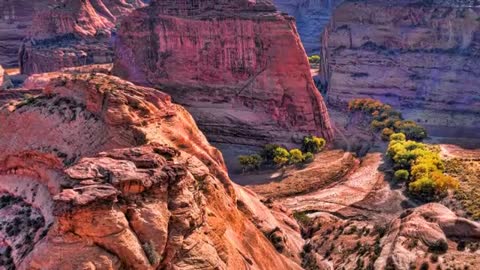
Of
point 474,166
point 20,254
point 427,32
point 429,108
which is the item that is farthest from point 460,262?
point 427,32

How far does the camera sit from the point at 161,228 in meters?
21.9

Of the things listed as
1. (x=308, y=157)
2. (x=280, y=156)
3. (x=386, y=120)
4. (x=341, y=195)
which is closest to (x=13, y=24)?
(x=280, y=156)

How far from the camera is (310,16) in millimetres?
152875

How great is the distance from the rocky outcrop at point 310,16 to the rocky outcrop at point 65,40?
58840 millimetres

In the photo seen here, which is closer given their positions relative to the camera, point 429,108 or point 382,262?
point 382,262

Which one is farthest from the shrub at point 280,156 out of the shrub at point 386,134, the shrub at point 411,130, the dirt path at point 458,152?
the shrub at point 411,130

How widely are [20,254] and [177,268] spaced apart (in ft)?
24.3

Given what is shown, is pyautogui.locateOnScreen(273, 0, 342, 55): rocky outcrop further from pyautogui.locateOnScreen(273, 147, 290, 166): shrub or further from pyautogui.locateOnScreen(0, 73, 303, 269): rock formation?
pyautogui.locateOnScreen(0, 73, 303, 269): rock formation

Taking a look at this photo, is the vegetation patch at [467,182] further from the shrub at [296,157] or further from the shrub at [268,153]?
the shrub at [268,153]

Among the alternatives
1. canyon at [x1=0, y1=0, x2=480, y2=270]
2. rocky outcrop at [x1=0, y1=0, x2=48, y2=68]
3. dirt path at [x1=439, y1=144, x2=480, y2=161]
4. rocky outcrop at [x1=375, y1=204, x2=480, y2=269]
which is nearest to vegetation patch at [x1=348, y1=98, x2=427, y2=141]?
canyon at [x1=0, y1=0, x2=480, y2=270]

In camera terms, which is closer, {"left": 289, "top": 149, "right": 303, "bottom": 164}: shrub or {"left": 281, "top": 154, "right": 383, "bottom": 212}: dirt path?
{"left": 281, "top": 154, "right": 383, "bottom": 212}: dirt path

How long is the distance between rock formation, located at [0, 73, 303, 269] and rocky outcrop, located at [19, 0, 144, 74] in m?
64.1

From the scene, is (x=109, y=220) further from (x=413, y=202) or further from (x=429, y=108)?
(x=429, y=108)

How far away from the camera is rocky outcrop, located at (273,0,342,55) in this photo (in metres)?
147
